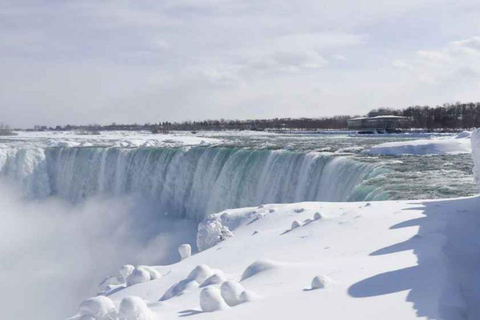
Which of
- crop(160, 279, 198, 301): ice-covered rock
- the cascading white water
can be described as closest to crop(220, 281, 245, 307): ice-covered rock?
crop(160, 279, 198, 301): ice-covered rock

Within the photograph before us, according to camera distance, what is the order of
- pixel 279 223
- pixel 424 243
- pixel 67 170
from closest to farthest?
pixel 424 243 < pixel 279 223 < pixel 67 170

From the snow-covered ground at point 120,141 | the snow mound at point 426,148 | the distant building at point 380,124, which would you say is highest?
the distant building at point 380,124

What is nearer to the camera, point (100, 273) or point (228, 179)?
point (100, 273)

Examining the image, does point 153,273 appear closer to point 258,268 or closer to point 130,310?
point 258,268

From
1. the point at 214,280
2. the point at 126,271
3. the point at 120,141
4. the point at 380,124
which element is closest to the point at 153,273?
the point at 126,271

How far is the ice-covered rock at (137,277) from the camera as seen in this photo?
7637mm

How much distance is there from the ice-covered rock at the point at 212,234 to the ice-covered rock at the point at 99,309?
5.53m

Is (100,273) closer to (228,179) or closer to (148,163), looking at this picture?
(228,179)

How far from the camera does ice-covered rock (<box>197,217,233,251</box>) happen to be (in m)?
10.8

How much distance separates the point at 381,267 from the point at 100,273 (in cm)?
1720

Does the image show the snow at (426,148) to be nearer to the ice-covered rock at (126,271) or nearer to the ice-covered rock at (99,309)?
the ice-covered rock at (126,271)

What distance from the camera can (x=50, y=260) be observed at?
23609 mm

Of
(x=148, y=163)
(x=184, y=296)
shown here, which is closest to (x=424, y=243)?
(x=184, y=296)

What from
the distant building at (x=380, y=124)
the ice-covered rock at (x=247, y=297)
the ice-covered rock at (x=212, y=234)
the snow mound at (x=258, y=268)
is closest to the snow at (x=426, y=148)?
the ice-covered rock at (x=212, y=234)
